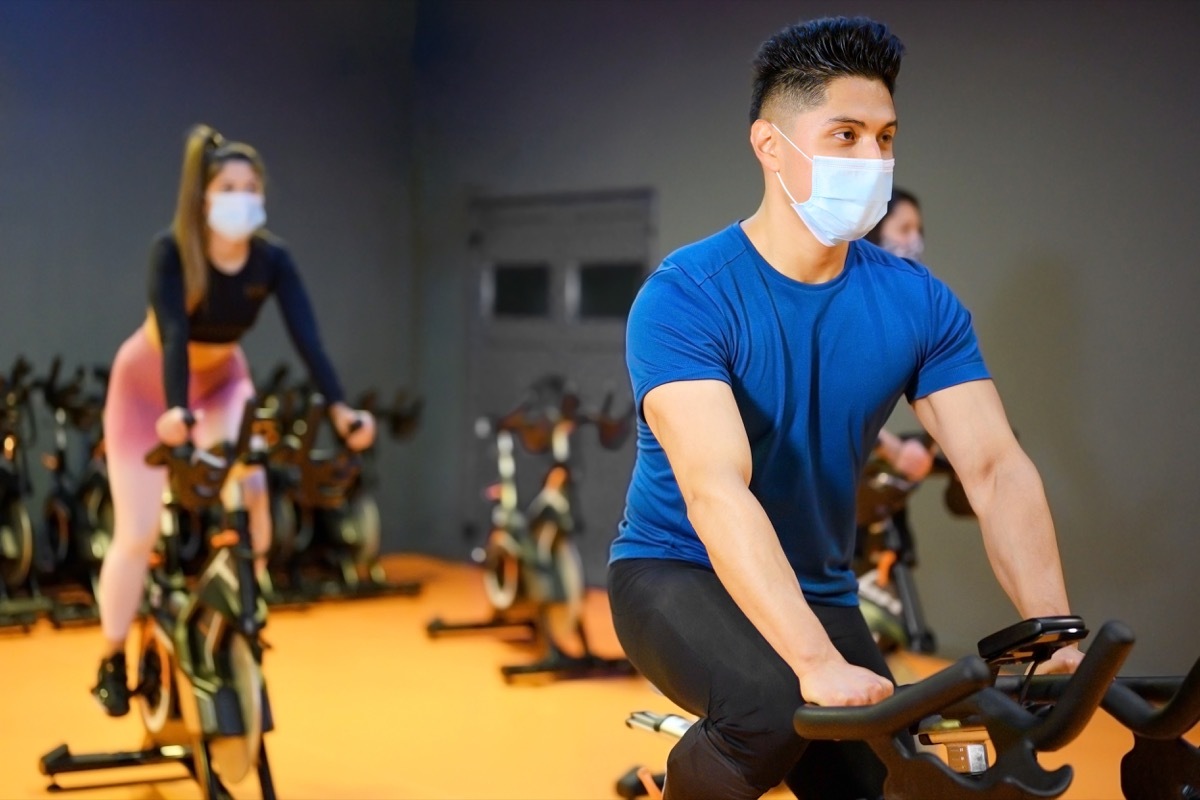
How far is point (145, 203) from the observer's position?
684cm

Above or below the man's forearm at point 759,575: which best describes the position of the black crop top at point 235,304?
above

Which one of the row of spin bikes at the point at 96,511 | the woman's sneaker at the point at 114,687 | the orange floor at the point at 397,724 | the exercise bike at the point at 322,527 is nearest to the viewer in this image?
the woman's sneaker at the point at 114,687

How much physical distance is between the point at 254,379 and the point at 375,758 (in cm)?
347

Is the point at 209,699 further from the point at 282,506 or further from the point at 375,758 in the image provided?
the point at 282,506

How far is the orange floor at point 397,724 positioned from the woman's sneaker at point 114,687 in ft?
0.73

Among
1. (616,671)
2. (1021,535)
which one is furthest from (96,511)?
(1021,535)

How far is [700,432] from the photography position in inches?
80.4

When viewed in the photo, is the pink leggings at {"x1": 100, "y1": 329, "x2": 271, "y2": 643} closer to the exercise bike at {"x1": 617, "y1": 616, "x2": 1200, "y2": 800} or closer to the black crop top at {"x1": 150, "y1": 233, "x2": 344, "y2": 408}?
the black crop top at {"x1": 150, "y1": 233, "x2": 344, "y2": 408}

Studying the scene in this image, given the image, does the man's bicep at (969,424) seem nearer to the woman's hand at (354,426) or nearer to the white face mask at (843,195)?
the white face mask at (843,195)

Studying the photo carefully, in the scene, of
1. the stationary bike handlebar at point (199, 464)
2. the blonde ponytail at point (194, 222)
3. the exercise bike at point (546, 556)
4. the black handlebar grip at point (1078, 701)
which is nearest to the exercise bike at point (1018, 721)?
the black handlebar grip at point (1078, 701)

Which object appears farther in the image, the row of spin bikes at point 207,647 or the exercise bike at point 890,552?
the exercise bike at point 890,552

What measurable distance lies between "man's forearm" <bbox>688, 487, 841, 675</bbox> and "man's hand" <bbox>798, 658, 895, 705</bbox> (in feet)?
0.06

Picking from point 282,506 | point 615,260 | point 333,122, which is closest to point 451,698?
point 282,506

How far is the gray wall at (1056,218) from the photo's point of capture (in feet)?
16.1
